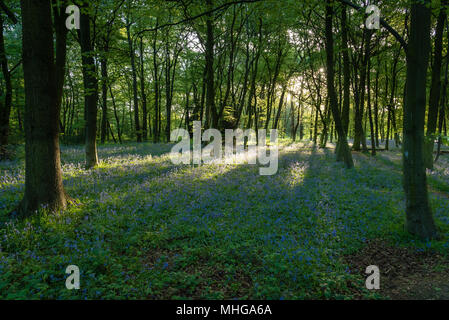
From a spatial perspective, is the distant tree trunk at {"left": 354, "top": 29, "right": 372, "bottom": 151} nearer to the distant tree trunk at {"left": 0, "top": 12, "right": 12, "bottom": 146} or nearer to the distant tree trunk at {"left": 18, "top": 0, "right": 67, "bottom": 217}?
the distant tree trunk at {"left": 18, "top": 0, "right": 67, "bottom": 217}

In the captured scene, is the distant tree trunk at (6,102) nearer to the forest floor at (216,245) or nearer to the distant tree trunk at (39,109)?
the forest floor at (216,245)

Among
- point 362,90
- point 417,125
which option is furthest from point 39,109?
point 362,90

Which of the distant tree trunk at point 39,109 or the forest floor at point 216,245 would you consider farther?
the distant tree trunk at point 39,109

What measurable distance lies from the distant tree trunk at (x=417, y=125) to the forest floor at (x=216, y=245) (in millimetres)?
505

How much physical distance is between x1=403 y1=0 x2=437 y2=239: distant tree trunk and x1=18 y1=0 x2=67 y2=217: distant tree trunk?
887 centimetres

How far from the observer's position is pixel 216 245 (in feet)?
17.8

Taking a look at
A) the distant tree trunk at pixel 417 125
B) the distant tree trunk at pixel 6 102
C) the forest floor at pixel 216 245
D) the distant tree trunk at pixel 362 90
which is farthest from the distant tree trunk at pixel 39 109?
the distant tree trunk at pixel 362 90

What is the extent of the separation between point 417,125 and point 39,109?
9.32 meters

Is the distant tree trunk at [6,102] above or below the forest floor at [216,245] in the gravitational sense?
above

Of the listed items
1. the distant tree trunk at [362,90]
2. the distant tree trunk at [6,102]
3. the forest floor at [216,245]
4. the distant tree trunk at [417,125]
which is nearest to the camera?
the forest floor at [216,245]

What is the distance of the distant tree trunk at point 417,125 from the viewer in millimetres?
5586

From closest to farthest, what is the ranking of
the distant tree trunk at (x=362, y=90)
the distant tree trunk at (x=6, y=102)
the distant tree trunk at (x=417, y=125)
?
the distant tree trunk at (x=417, y=125)
the distant tree trunk at (x=6, y=102)
the distant tree trunk at (x=362, y=90)

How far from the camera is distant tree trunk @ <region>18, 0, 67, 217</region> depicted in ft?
18.5

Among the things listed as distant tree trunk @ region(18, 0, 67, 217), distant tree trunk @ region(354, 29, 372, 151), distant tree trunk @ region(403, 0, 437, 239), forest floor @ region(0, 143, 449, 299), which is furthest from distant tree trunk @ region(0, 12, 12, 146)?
distant tree trunk @ region(354, 29, 372, 151)
